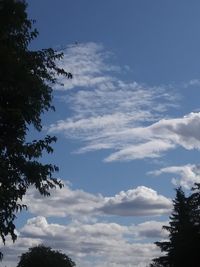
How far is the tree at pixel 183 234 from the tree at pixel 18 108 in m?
47.0

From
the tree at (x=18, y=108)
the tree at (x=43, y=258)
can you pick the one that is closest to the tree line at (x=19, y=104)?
the tree at (x=18, y=108)

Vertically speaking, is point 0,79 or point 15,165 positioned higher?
point 0,79

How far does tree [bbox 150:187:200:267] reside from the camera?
61.9 metres

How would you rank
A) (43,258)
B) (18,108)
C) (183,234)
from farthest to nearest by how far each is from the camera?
(43,258) < (183,234) < (18,108)

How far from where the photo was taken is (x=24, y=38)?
1789cm

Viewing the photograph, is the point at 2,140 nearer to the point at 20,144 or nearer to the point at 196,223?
the point at 20,144

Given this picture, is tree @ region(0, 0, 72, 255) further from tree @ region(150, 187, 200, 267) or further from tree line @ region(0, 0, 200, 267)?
tree @ region(150, 187, 200, 267)

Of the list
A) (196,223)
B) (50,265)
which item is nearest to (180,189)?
(196,223)

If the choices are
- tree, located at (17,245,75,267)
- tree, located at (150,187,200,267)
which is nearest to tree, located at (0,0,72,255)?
tree, located at (150,187,200,267)

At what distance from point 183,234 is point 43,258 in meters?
53.6

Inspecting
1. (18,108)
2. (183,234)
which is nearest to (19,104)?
(18,108)

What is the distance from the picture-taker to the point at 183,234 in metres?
64.0

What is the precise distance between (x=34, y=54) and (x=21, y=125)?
2189 mm

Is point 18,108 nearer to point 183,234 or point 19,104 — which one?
point 19,104
